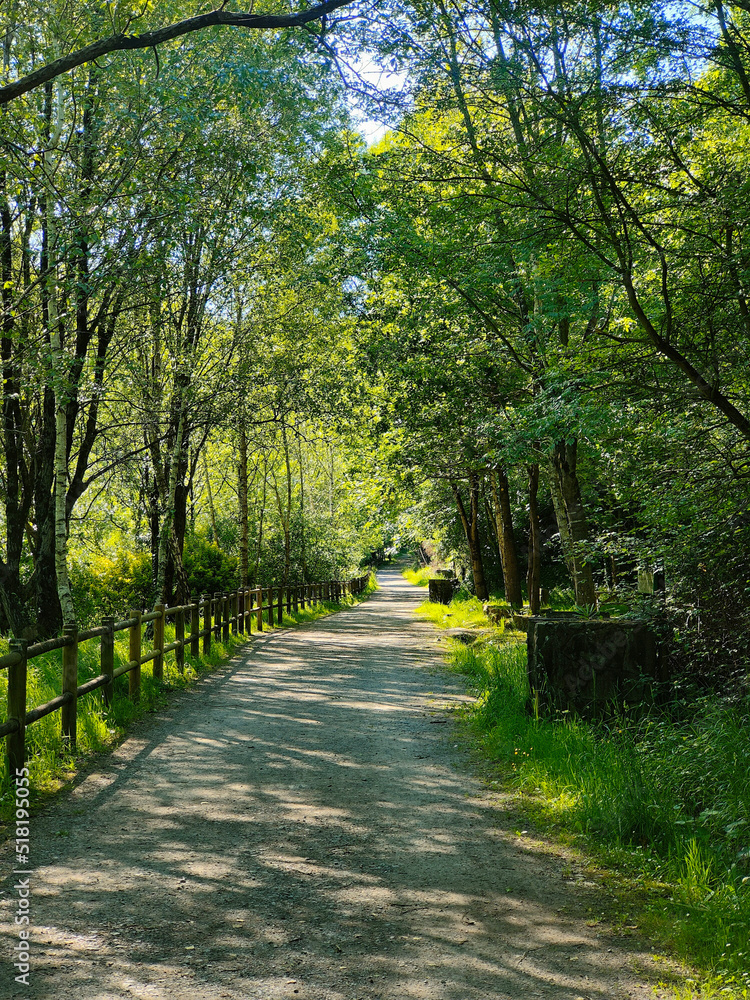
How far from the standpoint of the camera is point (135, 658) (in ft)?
30.2

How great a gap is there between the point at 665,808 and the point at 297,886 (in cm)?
227

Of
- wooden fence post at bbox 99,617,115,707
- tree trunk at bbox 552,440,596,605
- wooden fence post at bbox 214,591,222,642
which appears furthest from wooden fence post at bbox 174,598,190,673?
tree trunk at bbox 552,440,596,605

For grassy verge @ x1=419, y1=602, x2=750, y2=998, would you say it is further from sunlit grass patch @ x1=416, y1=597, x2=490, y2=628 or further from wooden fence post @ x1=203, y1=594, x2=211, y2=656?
sunlit grass patch @ x1=416, y1=597, x2=490, y2=628

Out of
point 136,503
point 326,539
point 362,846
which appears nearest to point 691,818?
point 362,846

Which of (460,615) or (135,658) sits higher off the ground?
(135,658)

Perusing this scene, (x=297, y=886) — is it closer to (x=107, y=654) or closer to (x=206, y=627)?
(x=107, y=654)

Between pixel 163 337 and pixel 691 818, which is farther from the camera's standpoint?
pixel 163 337

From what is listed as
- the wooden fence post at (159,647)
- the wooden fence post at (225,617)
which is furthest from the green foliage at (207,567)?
the wooden fence post at (159,647)

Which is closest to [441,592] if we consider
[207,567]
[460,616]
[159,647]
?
[460,616]

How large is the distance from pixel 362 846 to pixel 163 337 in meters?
13.1

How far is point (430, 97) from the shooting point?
7.27 metres

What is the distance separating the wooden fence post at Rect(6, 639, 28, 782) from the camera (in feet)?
19.1

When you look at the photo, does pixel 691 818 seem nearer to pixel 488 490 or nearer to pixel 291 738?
pixel 291 738

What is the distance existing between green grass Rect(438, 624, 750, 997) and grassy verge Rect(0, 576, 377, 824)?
361 cm
